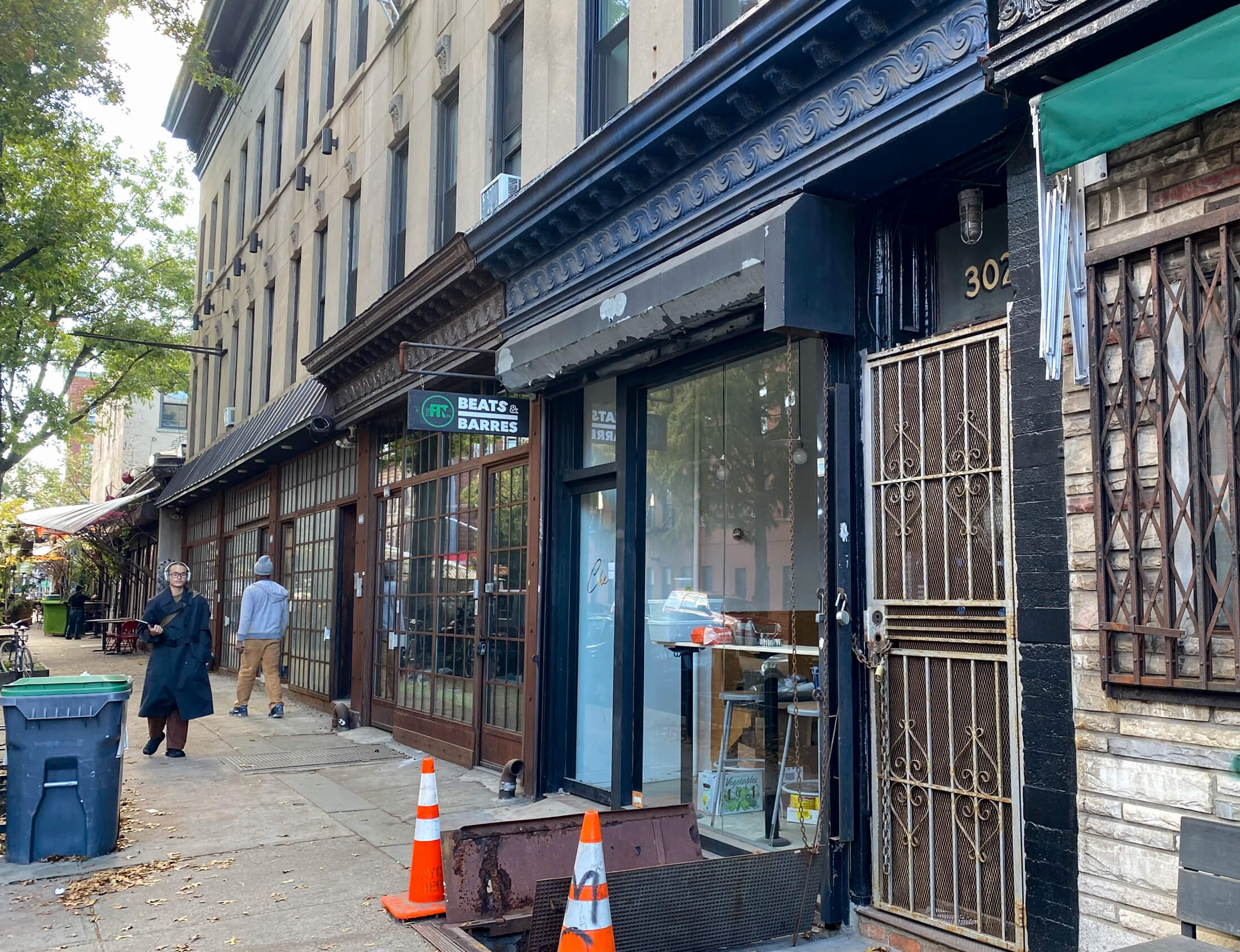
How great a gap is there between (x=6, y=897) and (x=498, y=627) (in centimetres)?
481

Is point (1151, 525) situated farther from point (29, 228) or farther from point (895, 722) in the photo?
point (29, 228)

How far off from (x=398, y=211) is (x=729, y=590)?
8.21 meters

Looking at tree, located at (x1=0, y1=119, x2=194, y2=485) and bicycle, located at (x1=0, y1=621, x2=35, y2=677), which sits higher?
tree, located at (x1=0, y1=119, x2=194, y2=485)

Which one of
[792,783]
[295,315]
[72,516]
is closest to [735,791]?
[792,783]

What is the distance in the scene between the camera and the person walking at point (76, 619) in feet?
108

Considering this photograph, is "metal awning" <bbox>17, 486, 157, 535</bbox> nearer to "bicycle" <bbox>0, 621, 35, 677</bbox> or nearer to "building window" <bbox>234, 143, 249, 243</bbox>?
"building window" <bbox>234, 143, 249, 243</bbox>

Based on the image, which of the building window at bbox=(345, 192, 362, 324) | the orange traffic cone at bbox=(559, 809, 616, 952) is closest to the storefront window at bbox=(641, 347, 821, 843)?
the orange traffic cone at bbox=(559, 809, 616, 952)

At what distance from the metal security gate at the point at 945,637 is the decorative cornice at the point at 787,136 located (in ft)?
4.24

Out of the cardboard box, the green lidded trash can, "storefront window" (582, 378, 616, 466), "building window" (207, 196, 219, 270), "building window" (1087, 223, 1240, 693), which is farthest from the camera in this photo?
the green lidded trash can

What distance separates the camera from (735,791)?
718cm

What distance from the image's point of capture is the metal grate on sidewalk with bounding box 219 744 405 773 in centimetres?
1040

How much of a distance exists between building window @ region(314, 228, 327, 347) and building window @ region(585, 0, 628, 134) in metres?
7.94

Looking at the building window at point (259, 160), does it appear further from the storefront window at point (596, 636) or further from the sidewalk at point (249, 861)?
the storefront window at point (596, 636)

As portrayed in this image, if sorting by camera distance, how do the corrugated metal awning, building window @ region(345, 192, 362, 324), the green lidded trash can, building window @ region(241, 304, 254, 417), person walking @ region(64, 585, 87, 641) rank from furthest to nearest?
1. the green lidded trash can
2. person walking @ region(64, 585, 87, 641)
3. building window @ region(241, 304, 254, 417)
4. building window @ region(345, 192, 362, 324)
5. the corrugated metal awning
